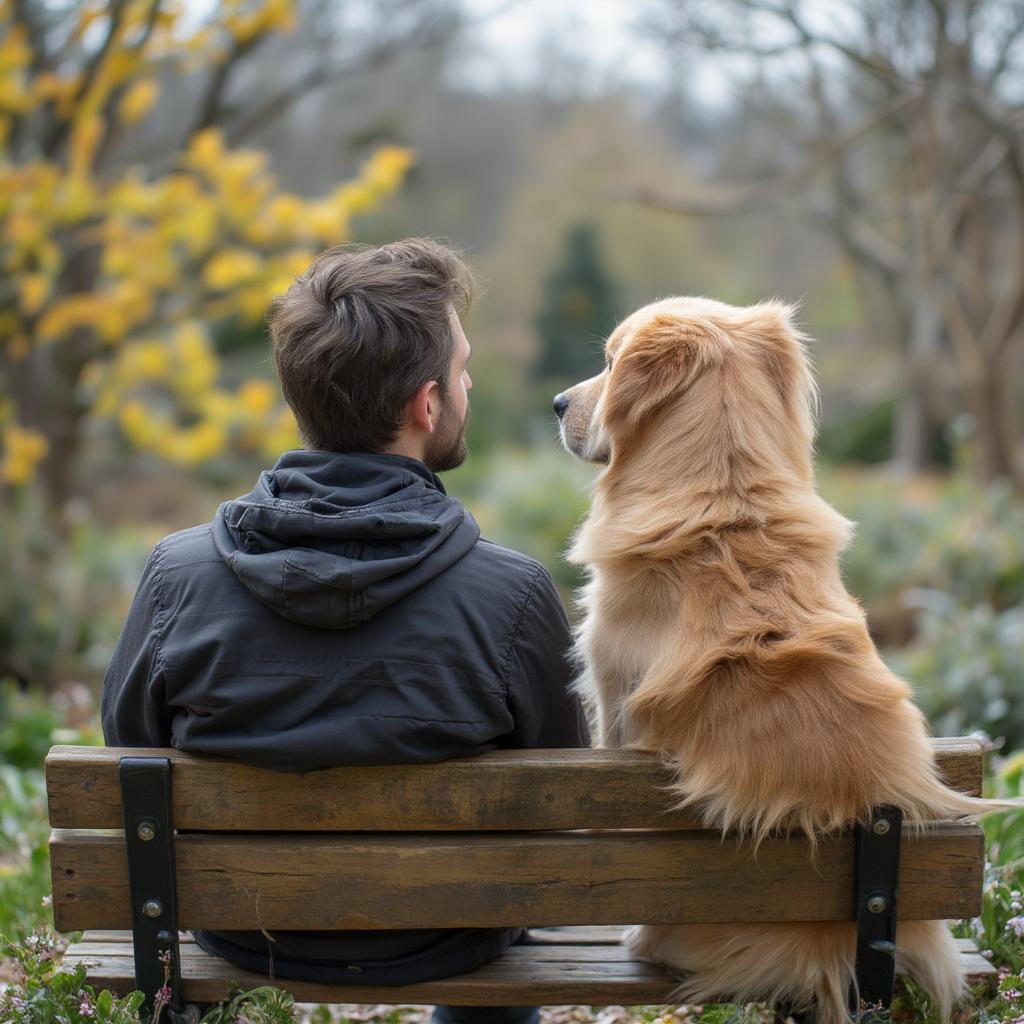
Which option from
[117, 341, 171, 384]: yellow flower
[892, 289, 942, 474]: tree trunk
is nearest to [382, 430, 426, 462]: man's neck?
[117, 341, 171, 384]: yellow flower

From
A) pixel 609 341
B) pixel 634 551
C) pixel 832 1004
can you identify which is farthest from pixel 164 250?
pixel 832 1004

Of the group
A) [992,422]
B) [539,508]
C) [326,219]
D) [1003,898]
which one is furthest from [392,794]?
[539,508]

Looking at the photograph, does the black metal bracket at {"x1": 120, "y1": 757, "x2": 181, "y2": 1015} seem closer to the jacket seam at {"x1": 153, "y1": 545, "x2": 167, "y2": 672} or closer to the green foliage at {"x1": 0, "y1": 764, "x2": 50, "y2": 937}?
the jacket seam at {"x1": 153, "y1": 545, "x2": 167, "y2": 672}

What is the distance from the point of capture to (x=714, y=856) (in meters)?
2.26

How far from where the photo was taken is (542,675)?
2383 millimetres

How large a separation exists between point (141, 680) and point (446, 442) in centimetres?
79

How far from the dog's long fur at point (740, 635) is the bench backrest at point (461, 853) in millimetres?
87

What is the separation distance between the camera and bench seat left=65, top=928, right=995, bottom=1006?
2377 millimetres

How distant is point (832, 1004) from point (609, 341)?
1543 millimetres

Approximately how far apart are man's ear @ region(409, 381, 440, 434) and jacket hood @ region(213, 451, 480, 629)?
0.13 metres

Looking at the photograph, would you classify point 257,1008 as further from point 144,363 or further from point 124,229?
point 144,363

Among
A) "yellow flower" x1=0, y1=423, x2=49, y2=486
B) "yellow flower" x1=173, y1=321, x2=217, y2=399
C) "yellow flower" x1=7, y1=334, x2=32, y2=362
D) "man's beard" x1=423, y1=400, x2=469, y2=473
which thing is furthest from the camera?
"yellow flower" x1=173, y1=321, x2=217, y2=399

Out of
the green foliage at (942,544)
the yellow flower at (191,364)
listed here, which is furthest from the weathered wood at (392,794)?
the yellow flower at (191,364)

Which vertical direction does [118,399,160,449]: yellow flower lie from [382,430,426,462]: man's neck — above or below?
above
